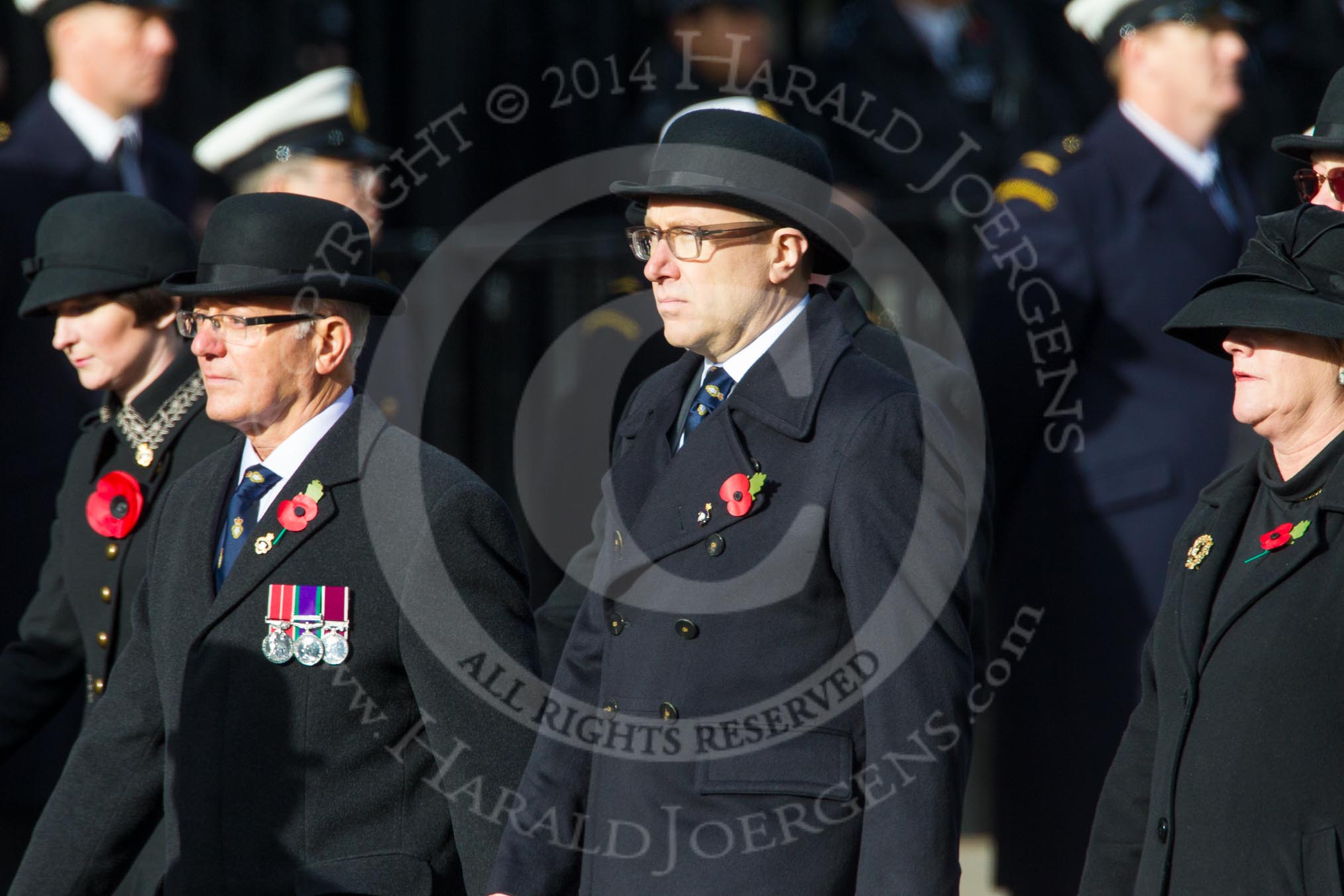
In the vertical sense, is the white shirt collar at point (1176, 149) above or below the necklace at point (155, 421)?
above

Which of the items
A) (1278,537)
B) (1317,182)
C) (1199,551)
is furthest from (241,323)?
(1317,182)

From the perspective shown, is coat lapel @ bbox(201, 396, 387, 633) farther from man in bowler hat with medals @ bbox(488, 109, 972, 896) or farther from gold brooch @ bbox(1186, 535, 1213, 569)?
gold brooch @ bbox(1186, 535, 1213, 569)

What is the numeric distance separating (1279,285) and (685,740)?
125 cm

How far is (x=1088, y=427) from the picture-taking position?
5180 mm

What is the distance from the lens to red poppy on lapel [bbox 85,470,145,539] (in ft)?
14.1

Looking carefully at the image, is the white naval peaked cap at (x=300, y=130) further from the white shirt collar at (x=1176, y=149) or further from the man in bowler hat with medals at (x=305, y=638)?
the white shirt collar at (x=1176, y=149)

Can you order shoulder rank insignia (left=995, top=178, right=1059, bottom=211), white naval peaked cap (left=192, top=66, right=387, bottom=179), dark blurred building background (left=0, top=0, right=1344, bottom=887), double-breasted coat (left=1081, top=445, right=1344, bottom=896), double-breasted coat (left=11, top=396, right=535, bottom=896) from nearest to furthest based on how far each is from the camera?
double-breasted coat (left=1081, top=445, right=1344, bottom=896) → double-breasted coat (left=11, top=396, right=535, bottom=896) → shoulder rank insignia (left=995, top=178, right=1059, bottom=211) → white naval peaked cap (left=192, top=66, right=387, bottom=179) → dark blurred building background (left=0, top=0, right=1344, bottom=887)

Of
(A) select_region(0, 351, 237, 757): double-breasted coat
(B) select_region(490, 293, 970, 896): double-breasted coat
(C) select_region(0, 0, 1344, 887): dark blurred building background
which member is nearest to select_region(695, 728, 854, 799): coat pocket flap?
(B) select_region(490, 293, 970, 896): double-breasted coat

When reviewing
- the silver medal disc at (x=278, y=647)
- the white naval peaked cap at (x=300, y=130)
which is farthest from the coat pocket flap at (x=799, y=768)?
the white naval peaked cap at (x=300, y=130)

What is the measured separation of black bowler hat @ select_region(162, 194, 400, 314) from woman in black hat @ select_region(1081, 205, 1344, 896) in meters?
1.61

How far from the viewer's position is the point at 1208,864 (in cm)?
308

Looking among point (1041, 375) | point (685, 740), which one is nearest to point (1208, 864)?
point (685, 740)

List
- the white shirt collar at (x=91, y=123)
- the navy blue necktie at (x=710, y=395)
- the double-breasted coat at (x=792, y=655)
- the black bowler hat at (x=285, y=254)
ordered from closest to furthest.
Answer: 1. the double-breasted coat at (x=792, y=655)
2. the navy blue necktie at (x=710, y=395)
3. the black bowler hat at (x=285, y=254)
4. the white shirt collar at (x=91, y=123)

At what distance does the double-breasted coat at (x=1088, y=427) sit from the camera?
5.13 m
